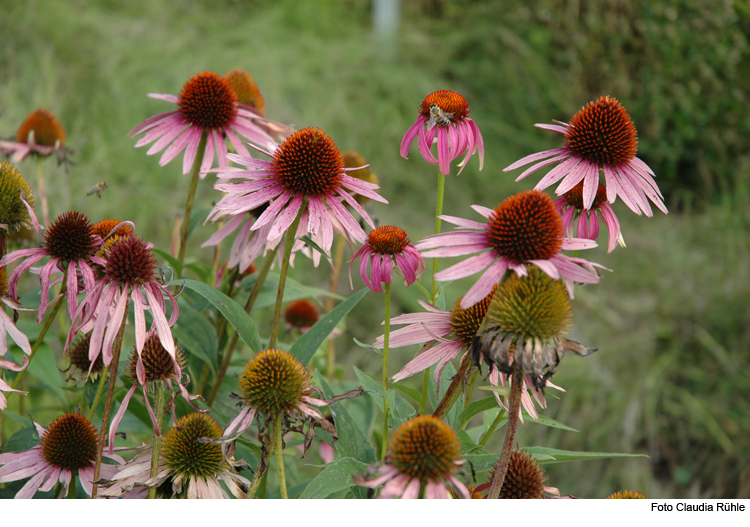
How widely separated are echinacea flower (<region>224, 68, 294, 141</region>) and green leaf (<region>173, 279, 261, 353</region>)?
0.49 m

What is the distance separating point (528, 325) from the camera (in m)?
0.62

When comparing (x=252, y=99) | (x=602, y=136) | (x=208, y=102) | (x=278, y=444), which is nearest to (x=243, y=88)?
(x=252, y=99)

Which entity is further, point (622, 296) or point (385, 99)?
point (385, 99)

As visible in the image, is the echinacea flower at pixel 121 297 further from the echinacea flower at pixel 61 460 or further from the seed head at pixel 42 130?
the seed head at pixel 42 130

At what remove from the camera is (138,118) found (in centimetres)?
358

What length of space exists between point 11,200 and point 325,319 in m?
0.42

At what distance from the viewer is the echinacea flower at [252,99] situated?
1.18m

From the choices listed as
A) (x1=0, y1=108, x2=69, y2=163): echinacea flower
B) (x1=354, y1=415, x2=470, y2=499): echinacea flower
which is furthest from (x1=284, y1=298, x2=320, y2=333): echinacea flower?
(x1=354, y1=415, x2=470, y2=499): echinacea flower

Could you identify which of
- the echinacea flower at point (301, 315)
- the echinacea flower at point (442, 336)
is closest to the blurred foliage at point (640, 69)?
the echinacea flower at point (301, 315)

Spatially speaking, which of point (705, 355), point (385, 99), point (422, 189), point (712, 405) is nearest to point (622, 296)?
point (705, 355)

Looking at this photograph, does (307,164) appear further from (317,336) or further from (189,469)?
(189,469)

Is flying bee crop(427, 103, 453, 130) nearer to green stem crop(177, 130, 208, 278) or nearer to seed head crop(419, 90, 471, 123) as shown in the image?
seed head crop(419, 90, 471, 123)
